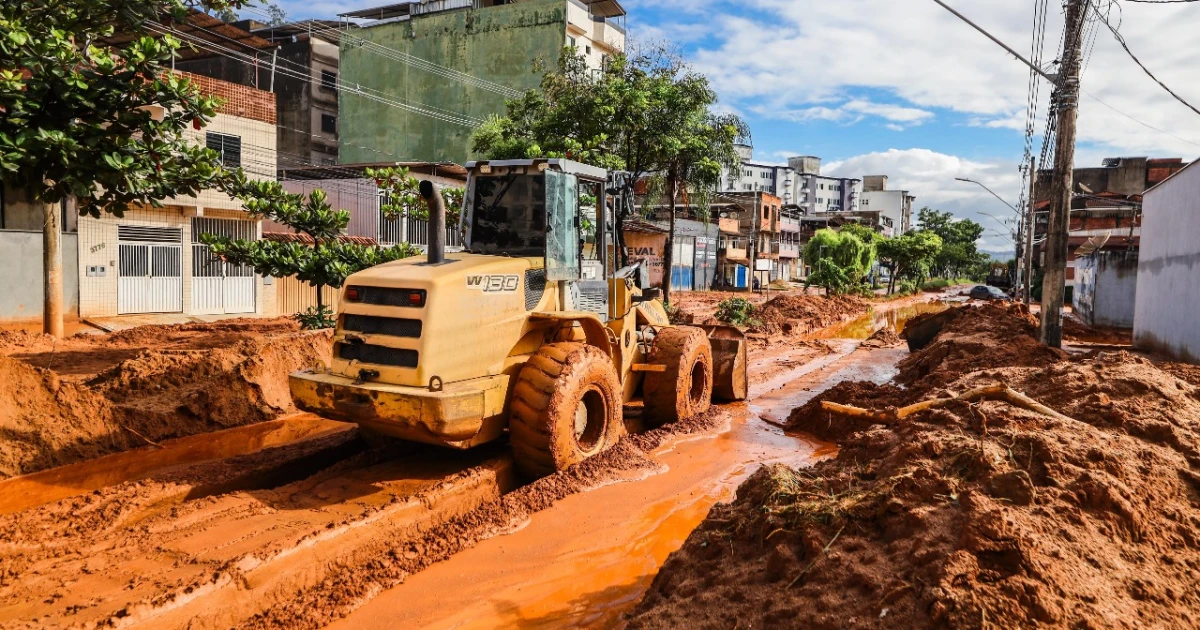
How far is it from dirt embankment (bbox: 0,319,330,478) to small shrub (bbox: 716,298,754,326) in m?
14.9

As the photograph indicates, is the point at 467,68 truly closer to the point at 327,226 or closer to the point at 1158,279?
the point at 327,226

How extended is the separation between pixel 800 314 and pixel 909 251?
25842 millimetres

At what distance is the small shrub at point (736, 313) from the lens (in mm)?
24453

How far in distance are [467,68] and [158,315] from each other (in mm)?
23349

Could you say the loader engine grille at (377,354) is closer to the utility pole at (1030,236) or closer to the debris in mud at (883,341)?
the debris in mud at (883,341)

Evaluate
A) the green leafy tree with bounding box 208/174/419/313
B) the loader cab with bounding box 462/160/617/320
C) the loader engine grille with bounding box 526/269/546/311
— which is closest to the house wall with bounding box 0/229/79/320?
the green leafy tree with bounding box 208/174/419/313

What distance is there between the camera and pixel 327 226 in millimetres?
15406

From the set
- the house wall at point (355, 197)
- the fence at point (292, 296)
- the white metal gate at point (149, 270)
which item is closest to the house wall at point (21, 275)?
the white metal gate at point (149, 270)

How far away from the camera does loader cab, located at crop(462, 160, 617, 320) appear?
7.43m

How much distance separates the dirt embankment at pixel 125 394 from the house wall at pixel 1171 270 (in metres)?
15.2

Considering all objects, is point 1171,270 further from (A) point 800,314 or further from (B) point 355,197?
(B) point 355,197

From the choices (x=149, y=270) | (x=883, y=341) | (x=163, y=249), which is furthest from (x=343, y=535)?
(x=163, y=249)

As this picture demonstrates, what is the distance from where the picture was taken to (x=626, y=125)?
19.6 metres

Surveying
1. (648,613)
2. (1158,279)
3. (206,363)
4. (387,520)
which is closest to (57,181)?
(206,363)
